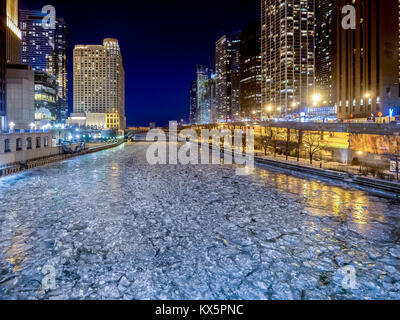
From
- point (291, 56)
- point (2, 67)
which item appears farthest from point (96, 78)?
point (2, 67)

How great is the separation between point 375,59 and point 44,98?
323 ft

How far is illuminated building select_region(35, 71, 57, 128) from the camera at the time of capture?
88.5 metres

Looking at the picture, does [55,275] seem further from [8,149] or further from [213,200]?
[8,149]

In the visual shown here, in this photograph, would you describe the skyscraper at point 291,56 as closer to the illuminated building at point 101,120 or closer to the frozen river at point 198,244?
the illuminated building at point 101,120

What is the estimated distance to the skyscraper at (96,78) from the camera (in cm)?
18462

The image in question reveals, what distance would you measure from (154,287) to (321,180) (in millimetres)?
19204

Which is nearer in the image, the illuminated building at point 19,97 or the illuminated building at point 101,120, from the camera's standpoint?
the illuminated building at point 19,97

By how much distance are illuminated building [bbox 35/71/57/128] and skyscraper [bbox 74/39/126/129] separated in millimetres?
82304

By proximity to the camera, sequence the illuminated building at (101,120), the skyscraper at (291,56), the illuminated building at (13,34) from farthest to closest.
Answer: the skyscraper at (291,56)
the illuminated building at (101,120)
the illuminated building at (13,34)

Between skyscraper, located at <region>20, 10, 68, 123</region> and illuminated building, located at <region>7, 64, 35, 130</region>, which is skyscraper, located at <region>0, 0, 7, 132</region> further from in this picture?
skyscraper, located at <region>20, 10, 68, 123</region>

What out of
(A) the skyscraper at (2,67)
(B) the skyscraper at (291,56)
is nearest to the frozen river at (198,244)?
(A) the skyscraper at (2,67)

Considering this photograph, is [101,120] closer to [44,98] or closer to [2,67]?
[44,98]

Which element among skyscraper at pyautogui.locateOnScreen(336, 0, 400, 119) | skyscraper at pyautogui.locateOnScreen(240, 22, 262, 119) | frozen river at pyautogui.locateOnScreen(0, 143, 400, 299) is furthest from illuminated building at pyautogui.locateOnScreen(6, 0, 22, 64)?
skyscraper at pyautogui.locateOnScreen(240, 22, 262, 119)

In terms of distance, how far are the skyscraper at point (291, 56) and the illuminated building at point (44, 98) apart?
10852 cm
